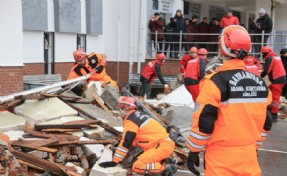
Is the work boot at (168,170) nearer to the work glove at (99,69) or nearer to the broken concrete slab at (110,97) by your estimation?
the broken concrete slab at (110,97)

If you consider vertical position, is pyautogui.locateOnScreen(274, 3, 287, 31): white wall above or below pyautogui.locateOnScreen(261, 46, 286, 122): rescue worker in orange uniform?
above

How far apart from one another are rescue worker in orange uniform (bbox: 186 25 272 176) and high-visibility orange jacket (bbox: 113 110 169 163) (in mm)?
1794

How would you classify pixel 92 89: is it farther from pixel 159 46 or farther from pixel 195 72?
pixel 159 46

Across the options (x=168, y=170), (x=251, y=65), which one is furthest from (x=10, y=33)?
(x=168, y=170)

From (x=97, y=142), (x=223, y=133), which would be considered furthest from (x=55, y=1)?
(x=223, y=133)

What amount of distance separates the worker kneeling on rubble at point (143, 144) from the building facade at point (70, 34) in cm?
561

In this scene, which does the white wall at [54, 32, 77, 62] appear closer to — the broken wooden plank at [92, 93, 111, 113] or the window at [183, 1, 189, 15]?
the broken wooden plank at [92, 93, 111, 113]

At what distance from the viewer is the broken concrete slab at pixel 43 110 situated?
7297 mm

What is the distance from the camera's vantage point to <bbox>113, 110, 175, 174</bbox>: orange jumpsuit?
212 inches

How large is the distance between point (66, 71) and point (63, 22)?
1562 millimetres

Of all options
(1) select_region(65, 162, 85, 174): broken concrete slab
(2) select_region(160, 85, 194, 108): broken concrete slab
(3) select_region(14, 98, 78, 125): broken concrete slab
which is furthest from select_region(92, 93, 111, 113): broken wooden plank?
(1) select_region(65, 162, 85, 174): broken concrete slab

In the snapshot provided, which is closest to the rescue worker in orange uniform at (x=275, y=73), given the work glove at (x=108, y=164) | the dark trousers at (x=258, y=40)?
the dark trousers at (x=258, y=40)

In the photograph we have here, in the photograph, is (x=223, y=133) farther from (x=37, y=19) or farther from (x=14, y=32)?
(x=37, y=19)

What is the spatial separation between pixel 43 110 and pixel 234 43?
464 cm
